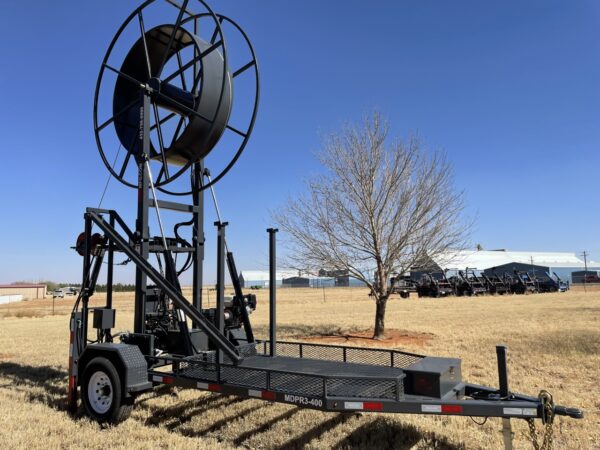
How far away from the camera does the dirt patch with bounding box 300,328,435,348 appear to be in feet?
43.2

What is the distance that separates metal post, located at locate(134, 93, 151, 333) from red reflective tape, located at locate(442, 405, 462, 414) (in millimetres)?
4107

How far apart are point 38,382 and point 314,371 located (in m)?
5.73

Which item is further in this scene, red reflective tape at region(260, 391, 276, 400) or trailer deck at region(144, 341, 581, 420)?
red reflective tape at region(260, 391, 276, 400)

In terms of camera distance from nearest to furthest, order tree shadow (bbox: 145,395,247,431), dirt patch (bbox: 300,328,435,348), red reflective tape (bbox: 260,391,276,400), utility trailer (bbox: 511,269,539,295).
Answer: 1. red reflective tape (bbox: 260,391,276,400)
2. tree shadow (bbox: 145,395,247,431)
3. dirt patch (bbox: 300,328,435,348)
4. utility trailer (bbox: 511,269,539,295)

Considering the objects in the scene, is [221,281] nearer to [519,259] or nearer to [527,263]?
[527,263]

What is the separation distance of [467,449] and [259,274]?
14036 centimetres

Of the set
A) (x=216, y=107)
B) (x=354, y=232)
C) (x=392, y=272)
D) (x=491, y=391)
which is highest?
(x=216, y=107)

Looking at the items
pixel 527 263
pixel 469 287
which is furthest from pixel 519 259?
pixel 469 287

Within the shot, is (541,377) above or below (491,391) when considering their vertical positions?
below

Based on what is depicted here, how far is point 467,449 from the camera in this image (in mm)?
5137

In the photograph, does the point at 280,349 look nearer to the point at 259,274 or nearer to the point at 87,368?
the point at 87,368

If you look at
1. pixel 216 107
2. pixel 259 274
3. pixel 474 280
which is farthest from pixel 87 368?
pixel 259 274

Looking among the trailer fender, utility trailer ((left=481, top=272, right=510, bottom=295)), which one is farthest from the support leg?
utility trailer ((left=481, top=272, right=510, bottom=295))

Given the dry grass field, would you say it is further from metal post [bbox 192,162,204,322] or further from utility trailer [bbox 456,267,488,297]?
utility trailer [bbox 456,267,488,297]
